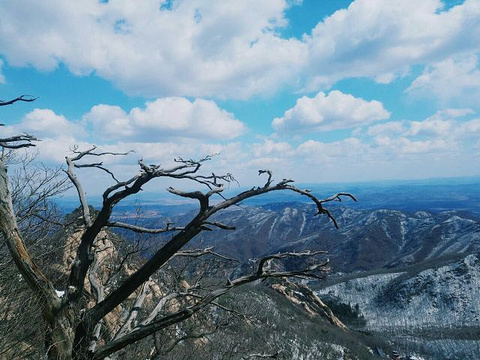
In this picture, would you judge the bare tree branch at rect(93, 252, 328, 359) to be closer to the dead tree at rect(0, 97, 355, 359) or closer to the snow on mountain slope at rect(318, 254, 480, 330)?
the dead tree at rect(0, 97, 355, 359)

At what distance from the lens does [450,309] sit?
89.3 metres

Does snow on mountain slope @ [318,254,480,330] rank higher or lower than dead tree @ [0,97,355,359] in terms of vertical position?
lower

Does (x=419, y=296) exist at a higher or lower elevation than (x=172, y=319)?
lower

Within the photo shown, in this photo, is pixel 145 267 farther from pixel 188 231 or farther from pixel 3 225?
pixel 3 225

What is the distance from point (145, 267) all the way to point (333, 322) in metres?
68.9

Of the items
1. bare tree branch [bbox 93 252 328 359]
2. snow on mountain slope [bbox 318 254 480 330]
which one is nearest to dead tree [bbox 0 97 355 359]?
bare tree branch [bbox 93 252 328 359]

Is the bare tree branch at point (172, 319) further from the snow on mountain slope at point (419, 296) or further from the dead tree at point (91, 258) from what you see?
the snow on mountain slope at point (419, 296)

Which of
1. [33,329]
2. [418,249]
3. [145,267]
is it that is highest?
[145,267]

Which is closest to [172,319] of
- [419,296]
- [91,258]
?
[91,258]

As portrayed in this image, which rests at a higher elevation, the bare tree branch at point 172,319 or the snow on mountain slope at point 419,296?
the bare tree branch at point 172,319

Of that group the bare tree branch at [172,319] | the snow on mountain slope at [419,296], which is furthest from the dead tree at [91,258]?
the snow on mountain slope at [419,296]

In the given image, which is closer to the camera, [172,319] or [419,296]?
[172,319]

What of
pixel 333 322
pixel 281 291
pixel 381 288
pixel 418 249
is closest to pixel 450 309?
pixel 381 288

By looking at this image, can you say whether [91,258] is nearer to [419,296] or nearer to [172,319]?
[172,319]
